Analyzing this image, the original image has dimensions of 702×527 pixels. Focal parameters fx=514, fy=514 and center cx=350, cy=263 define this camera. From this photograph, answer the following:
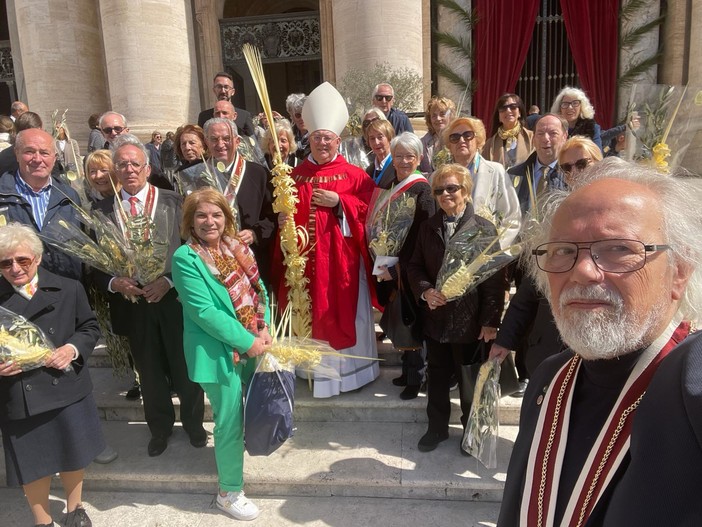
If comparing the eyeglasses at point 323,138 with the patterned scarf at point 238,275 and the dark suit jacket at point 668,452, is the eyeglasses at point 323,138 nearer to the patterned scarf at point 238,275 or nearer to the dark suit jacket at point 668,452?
the patterned scarf at point 238,275

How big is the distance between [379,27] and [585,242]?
25.1 feet

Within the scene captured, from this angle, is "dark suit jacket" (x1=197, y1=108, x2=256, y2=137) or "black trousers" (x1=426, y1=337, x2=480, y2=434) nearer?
"black trousers" (x1=426, y1=337, x2=480, y2=434)

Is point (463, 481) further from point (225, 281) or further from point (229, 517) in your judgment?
point (225, 281)

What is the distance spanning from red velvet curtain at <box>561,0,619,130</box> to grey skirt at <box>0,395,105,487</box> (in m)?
11.3

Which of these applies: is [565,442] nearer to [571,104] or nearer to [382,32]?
[571,104]

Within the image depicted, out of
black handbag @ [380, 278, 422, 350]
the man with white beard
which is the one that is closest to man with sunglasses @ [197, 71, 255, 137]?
black handbag @ [380, 278, 422, 350]

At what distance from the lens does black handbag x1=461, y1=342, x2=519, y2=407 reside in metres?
3.02

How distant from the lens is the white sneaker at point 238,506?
117 inches

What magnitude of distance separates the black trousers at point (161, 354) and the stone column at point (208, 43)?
8.72 meters

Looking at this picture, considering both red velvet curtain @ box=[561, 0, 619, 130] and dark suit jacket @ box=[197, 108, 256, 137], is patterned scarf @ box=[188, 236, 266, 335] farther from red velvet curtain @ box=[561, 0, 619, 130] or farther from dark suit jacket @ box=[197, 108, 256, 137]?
red velvet curtain @ box=[561, 0, 619, 130]

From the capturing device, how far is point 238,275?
9.66 feet

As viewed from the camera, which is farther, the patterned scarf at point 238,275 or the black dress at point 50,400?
the patterned scarf at point 238,275

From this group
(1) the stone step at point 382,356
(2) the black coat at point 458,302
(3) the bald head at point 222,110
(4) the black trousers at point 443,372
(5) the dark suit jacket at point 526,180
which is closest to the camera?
(2) the black coat at point 458,302

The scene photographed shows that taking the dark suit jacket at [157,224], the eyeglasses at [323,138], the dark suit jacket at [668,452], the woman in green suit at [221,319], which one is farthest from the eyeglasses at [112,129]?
the dark suit jacket at [668,452]
